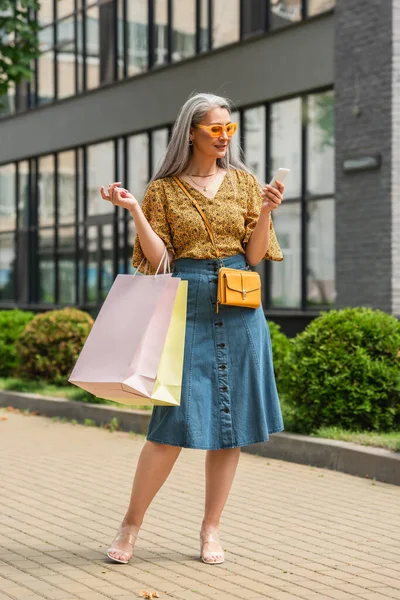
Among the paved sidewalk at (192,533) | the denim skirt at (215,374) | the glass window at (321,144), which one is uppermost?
the glass window at (321,144)

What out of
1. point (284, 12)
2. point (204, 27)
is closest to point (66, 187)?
point (204, 27)

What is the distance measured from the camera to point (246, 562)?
5758 mm

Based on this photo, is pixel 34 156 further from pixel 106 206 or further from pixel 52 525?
pixel 52 525

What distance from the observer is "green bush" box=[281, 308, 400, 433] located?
9688 mm

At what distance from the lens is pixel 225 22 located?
2020cm

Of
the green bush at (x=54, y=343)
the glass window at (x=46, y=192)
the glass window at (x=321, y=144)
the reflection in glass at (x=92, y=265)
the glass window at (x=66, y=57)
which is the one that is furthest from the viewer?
the glass window at (x=46, y=192)

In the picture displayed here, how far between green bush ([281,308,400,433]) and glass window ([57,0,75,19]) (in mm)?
17774

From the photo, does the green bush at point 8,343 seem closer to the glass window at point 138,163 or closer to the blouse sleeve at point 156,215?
the glass window at point 138,163

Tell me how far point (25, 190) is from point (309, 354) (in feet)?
63.5

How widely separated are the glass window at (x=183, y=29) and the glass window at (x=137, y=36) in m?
1.10

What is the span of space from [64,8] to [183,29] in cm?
586

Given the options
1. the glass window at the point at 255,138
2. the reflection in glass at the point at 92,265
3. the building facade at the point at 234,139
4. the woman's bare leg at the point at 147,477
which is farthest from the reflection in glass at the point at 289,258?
the woman's bare leg at the point at 147,477

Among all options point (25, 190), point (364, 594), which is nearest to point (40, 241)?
point (25, 190)

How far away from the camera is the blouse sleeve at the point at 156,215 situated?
563cm
